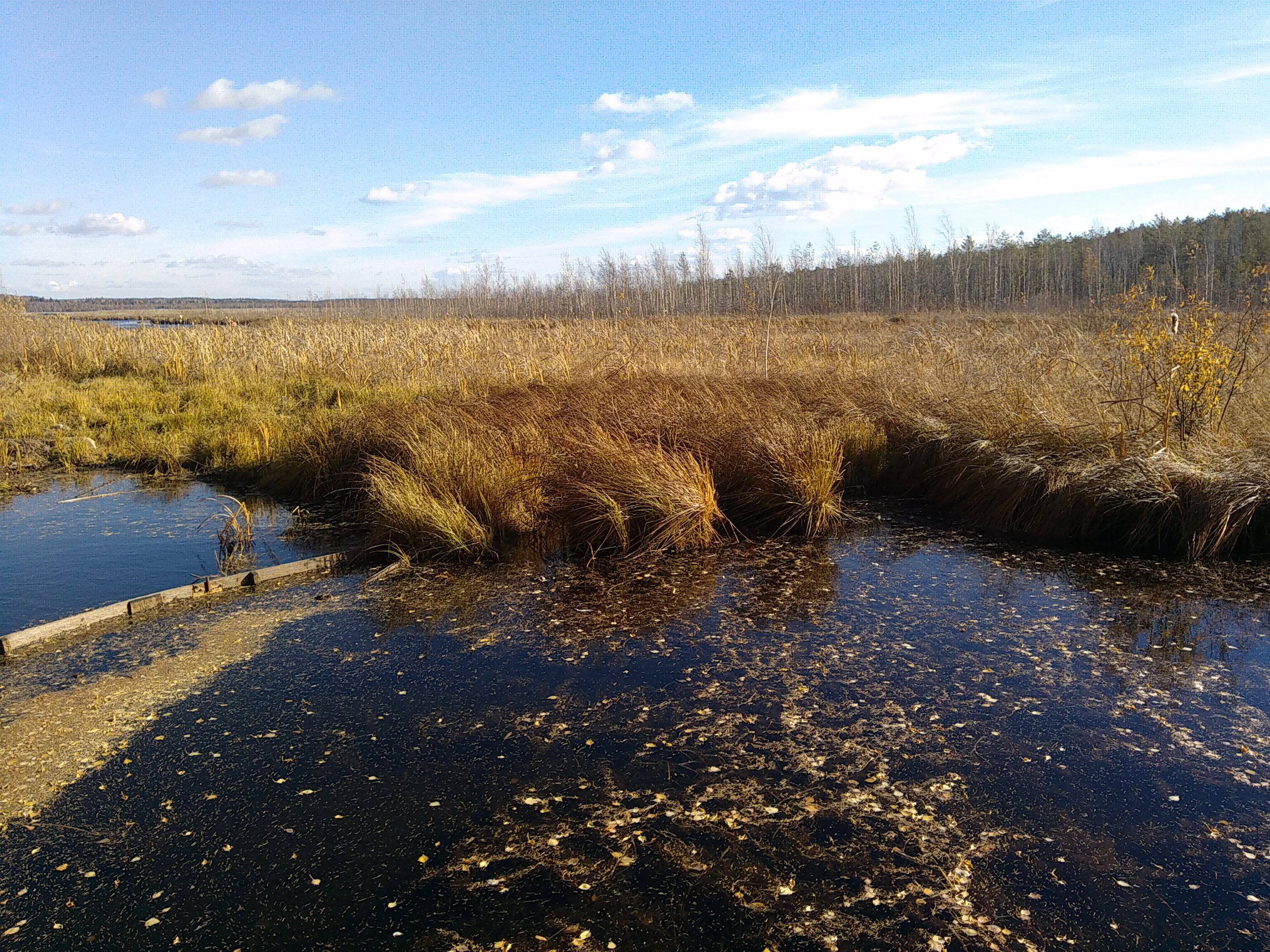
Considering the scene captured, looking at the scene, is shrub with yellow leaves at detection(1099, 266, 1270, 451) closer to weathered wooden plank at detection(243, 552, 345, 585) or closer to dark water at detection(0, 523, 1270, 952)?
dark water at detection(0, 523, 1270, 952)

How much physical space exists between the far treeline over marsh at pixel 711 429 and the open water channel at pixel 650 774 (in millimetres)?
1430

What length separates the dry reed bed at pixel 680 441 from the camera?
7328 mm

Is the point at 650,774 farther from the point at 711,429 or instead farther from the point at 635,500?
the point at 711,429

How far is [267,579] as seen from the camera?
6547mm

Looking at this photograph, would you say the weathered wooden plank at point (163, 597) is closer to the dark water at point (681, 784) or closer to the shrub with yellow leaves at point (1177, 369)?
the dark water at point (681, 784)

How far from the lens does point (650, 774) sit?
3727 millimetres

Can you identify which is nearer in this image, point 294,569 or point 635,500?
point 294,569

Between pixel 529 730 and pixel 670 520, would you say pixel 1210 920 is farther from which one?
pixel 670 520

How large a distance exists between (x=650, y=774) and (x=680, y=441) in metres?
5.30

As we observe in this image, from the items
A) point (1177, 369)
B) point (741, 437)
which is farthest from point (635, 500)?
point (1177, 369)

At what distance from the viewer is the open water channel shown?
9.38 ft

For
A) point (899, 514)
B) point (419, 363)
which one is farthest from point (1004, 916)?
point (419, 363)

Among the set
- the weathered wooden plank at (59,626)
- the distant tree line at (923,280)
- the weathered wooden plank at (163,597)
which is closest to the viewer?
the weathered wooden plank at (59,626)

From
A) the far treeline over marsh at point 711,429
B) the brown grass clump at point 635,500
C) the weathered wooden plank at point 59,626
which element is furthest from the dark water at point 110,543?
the brown grass clump at point 635,500
